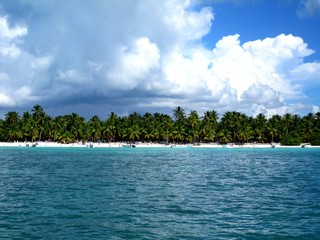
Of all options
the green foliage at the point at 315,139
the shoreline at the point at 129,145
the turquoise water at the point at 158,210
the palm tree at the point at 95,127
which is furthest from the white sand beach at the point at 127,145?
the turquoise water at the point at 158,210

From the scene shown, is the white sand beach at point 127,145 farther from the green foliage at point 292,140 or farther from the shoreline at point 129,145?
the green foliage at point 292,140

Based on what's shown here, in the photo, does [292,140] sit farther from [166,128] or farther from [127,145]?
[127,145]

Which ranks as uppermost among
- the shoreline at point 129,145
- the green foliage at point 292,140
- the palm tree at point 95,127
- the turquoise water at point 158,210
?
the palm tree at point 95,127

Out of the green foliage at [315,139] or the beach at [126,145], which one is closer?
the beach at [126,145]

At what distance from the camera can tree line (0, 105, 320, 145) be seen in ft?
596

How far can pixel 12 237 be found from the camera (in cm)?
1831

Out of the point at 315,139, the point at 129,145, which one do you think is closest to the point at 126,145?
the point at 129,145

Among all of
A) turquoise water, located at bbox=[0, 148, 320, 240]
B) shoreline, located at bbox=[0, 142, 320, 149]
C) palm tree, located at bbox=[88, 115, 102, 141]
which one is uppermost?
palm tree, located at bbox=[88, 115, 102, 141]

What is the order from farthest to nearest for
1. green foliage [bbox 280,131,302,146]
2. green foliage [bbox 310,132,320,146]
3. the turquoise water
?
green foliage [bbox 280,131,302,146] < green foliage [bbox 310,132,320,146] < the turquoise water

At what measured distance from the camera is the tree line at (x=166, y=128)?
182 metres

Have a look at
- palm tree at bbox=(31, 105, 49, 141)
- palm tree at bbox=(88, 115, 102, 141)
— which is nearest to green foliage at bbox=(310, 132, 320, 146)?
palm tree at bbox=(88, 115, 102, 141)

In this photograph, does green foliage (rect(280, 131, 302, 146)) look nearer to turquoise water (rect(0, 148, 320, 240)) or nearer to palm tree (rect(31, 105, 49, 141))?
palm tree (rect(31, 105, 49, 141))

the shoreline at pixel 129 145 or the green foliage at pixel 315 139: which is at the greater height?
the green foliage at pixel 315 139

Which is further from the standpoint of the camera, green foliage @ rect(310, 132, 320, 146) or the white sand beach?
green foliage @ rect(310, 132, 320, 146)
